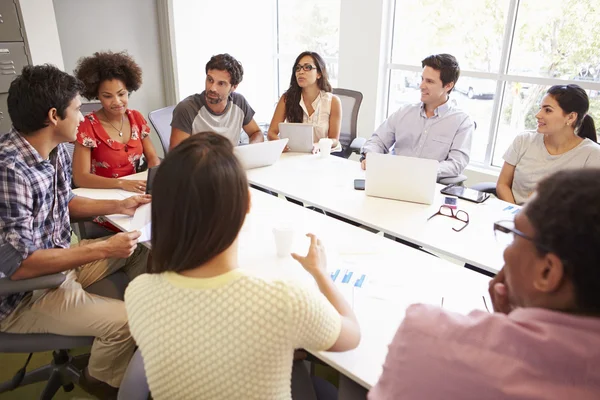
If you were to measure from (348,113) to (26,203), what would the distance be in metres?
2.42

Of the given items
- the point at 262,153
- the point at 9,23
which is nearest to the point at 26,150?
the point at 262,153

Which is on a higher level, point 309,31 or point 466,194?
point 309,31

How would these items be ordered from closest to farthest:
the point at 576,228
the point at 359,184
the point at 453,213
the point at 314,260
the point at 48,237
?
the point at 576,228
the point at 314,260
the point at 48,237
the point at 453,213
the point at 359,184

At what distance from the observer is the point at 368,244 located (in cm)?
169

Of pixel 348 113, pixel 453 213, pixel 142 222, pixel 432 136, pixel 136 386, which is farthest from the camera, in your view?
pixel 348 113

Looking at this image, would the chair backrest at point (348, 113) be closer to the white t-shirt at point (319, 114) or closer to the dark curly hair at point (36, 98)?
the white t-shirt at point (319, 114)

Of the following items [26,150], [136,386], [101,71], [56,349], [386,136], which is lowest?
[56,349]

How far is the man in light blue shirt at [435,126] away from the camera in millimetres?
2566

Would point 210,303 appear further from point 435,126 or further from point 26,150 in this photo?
point 435,126

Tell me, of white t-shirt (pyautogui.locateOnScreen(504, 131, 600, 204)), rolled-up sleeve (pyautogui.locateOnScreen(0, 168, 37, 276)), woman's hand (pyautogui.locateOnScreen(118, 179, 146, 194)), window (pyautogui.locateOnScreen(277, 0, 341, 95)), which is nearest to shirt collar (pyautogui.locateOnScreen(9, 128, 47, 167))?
rolled-up sleeve (pyautogui.locateOnScreen(0, 168, 37, 276))

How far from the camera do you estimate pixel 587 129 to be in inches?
90.7

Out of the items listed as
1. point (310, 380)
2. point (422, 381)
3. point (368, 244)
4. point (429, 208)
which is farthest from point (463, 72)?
point (422, 381)

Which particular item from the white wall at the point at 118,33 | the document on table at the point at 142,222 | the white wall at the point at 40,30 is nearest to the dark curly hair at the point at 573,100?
the document on table at the point at 142,222

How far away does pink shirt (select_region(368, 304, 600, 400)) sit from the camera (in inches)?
23.7
